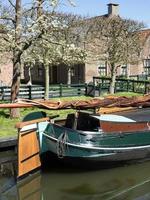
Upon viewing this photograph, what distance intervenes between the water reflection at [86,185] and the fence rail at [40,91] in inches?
471

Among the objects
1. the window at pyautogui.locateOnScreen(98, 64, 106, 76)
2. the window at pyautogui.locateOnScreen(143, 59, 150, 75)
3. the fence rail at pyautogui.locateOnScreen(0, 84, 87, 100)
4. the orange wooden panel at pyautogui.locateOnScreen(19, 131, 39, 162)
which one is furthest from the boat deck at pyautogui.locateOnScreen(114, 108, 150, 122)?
the window at pyautogui.locateOnScreen(143, 59, 150, 75)

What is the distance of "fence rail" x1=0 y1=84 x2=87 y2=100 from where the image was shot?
1071 inches

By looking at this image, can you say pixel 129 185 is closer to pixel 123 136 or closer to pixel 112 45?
pixel 123 136

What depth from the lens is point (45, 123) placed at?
622 inches

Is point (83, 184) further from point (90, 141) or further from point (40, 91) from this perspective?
point (40, 91)

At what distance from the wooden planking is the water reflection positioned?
36 centimetres

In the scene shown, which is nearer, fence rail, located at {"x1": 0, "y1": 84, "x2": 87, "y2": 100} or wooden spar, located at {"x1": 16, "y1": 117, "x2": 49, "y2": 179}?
wooden spar, located at {"x1": 16, "y1": 117, "x2": 49, "y2": 179}

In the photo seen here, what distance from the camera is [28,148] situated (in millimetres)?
15055

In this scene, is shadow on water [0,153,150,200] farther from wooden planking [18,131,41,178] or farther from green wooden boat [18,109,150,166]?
green wooden boat [18,109,150,166]

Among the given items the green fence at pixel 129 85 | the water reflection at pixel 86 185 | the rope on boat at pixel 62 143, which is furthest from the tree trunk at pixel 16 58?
the green fence at pixel 129 85

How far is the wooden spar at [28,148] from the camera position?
14703 mm

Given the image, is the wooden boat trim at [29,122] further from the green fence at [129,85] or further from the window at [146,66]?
the window at [146,66]

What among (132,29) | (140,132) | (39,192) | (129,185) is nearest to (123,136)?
(140,132)

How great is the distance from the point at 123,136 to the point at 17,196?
4458 millimetres
